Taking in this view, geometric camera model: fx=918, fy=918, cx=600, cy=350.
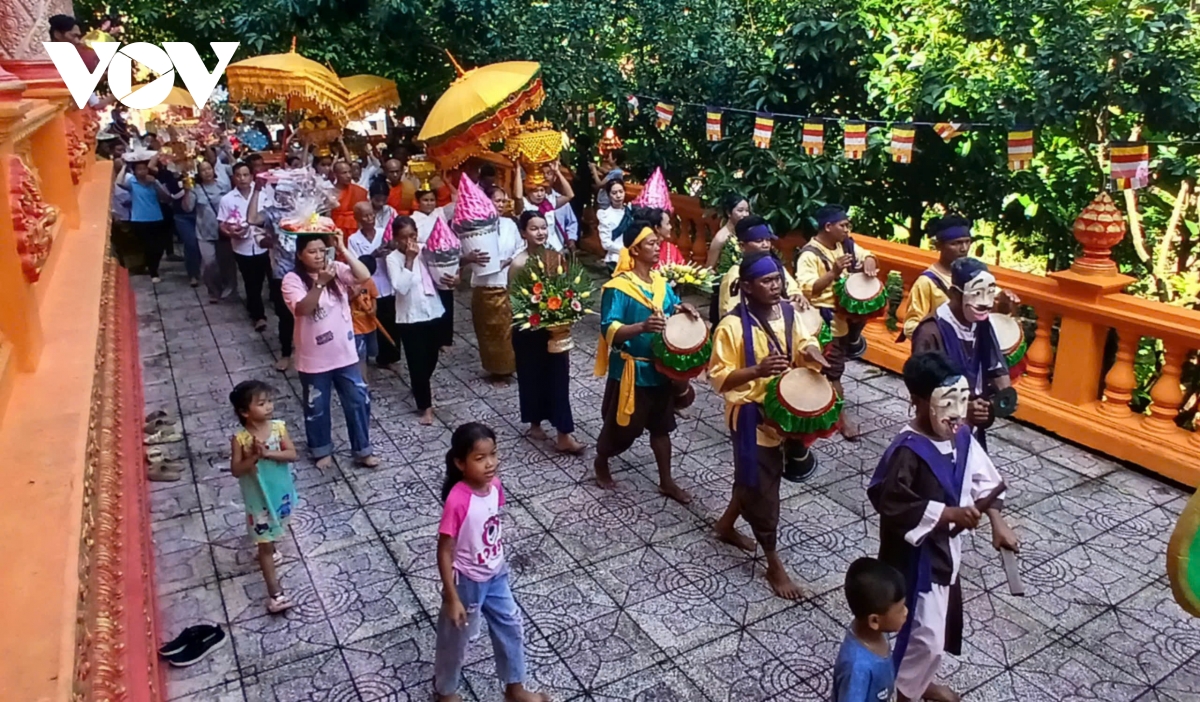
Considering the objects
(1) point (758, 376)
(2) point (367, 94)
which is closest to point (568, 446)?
(1) point (758, 376)

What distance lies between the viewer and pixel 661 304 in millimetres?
5477

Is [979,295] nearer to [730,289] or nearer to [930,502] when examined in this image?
[930,502]

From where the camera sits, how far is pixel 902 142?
24.4 feet

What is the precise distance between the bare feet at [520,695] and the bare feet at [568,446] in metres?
2.66

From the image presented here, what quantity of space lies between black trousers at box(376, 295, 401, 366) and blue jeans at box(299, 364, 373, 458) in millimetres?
1975

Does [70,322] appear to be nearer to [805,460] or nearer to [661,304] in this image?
[661,304]

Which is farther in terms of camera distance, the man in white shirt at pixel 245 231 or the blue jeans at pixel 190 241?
the blue jeans at pixel 190 241

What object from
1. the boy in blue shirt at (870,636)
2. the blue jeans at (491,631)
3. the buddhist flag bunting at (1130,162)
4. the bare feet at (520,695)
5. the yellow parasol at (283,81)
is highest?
the yellow parasol at (283,81)

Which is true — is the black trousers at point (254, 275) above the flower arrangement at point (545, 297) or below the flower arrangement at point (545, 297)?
below

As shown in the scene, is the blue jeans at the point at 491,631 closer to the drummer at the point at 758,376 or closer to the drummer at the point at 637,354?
the drummer at the point at 758,376

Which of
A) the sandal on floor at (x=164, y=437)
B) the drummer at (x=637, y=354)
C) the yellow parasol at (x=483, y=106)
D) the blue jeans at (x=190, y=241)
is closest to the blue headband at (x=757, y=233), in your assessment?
the drummer at (x=637, y=354)

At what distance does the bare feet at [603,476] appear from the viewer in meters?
5.93

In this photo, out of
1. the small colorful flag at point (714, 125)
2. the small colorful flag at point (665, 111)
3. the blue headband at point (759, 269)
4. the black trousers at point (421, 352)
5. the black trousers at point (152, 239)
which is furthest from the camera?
the black trousers at point (152, 239)

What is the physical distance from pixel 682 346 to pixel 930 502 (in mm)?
1990
